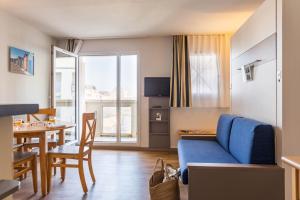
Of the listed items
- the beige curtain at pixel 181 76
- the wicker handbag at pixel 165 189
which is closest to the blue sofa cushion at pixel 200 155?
the wicker handbag at pixel 165 189

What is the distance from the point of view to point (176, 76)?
4961 mm

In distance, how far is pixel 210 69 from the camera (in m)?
Result: 4.93

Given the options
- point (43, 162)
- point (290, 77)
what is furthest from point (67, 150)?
point (290, 77)

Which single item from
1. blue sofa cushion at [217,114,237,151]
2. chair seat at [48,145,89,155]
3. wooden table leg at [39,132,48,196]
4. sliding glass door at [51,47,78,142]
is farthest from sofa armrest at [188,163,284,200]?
sliding glass door at [51,47,78,142]

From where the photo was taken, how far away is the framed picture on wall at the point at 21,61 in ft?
12.3

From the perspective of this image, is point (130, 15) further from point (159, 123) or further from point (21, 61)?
point (159, 123)

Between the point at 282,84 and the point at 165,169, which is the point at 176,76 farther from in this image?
the point at 282,84

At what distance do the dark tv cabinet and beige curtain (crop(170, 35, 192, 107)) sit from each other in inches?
10.6

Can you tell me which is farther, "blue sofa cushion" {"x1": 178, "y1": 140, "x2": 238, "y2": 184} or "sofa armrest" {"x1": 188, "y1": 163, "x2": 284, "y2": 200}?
"blue sofa cushion" {"x1": 178, "y1": 140, "x2": 238, "y2": 184}

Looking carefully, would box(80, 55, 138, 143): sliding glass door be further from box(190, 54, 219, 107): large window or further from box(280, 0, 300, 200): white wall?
box(280, 0, 300, 200): white wall

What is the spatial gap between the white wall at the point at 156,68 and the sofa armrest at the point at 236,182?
3.08 metres

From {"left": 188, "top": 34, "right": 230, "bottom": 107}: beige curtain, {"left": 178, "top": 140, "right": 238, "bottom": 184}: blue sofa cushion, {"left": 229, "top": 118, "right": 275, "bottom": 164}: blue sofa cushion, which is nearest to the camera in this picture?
{"left": 229, "top": 118, "right": 275, "bottom": 164}: blue sofa cushion

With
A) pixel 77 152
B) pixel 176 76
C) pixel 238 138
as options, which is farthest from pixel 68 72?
pixel 238 138

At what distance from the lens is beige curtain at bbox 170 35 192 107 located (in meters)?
4.92
